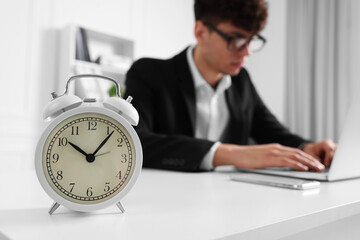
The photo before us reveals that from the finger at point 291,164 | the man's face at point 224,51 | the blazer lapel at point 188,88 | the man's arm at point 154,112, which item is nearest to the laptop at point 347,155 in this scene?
the finger at point 291,164

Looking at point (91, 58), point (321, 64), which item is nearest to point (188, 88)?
point (91, 58)

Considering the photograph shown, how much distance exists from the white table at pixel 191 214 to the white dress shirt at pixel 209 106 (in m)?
0.90

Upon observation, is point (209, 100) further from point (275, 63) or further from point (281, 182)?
point (275, 63)

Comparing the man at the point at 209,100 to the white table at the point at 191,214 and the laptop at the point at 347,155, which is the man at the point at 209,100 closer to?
the laptop at the point at 347,155

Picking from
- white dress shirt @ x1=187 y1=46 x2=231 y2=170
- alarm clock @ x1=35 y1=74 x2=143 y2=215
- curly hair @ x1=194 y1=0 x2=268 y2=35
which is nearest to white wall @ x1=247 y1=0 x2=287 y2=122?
white dress shirt @ x1=187 y1=46 x2=231 y2=170

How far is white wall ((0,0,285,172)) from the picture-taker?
2.59 metres

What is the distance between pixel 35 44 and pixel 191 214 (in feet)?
8.67

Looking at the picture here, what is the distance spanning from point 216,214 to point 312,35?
3.65m

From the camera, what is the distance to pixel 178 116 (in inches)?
57.8

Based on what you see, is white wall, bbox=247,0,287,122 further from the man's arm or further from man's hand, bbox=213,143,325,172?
man's hand, bbox=213,143,325,172

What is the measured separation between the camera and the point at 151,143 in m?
1.11

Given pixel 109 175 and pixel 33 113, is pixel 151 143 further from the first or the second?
pixel 33 113

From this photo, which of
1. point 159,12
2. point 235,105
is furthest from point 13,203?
point 159,12

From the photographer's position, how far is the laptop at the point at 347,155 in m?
0.74
